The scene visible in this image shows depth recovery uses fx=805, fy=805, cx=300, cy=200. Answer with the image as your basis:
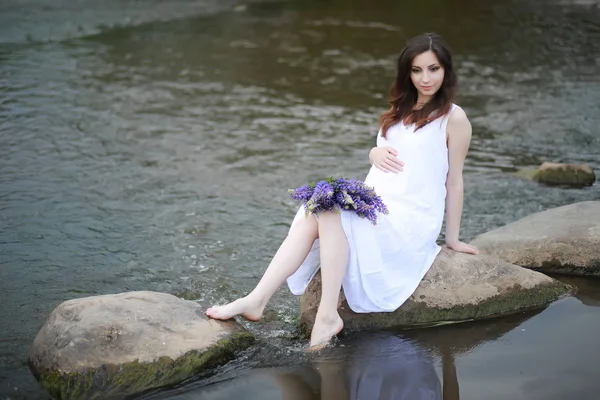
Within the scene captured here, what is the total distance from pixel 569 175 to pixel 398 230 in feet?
12.1

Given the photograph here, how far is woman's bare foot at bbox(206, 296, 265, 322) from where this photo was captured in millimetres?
4465

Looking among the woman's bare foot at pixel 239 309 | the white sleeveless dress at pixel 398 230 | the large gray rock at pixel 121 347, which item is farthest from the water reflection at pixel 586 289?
the large gray rock at pixel 121 347

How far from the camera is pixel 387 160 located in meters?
4.74

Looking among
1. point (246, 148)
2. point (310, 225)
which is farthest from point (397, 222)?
point (246, 148)

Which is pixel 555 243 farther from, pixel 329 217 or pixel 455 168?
pixel 329 217

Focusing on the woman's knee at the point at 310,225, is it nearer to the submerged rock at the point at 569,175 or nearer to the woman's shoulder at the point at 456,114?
the woman's shoulder at the point at 456,114

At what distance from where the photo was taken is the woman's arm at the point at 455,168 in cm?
473

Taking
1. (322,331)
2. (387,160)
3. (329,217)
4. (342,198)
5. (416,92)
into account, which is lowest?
(322,331)

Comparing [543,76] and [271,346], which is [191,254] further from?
[543,76]

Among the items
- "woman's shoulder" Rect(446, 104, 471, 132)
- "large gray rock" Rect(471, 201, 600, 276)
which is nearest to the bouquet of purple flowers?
"woman's shoulder" Rect(446, 104, 471, 132)

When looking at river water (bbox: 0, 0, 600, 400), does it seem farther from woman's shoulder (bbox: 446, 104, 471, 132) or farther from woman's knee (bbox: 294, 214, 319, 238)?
woman's shoulder (bbox: 446, 104, 471, 132)

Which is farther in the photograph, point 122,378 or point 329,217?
point 329,217

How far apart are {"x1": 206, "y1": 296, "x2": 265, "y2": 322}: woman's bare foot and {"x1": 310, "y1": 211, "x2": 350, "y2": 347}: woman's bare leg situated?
34cm

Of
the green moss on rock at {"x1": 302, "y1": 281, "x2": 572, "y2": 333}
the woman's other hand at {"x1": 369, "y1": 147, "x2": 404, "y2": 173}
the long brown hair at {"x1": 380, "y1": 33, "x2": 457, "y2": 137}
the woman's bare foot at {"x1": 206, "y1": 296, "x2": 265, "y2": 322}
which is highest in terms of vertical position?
the long brown hair at {"x1": 380, "y1": 33, "x2": 457, "y2": 137}
